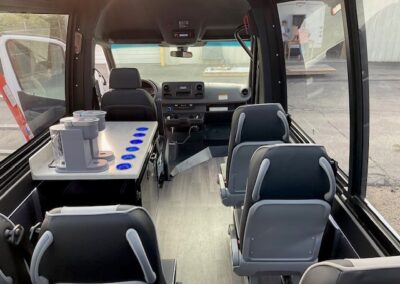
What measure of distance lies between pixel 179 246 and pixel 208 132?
259 centimetres

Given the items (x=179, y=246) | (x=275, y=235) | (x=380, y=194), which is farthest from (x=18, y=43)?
(x=380, y=194)

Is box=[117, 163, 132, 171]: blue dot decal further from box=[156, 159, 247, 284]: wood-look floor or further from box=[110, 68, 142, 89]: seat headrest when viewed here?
box=[110, 68, 142, 89]: seat headrest

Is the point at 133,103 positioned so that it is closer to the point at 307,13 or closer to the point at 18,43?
the point at 18,43

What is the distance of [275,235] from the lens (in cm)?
167

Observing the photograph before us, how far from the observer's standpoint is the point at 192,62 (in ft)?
15.5

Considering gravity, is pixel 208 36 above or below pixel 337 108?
above

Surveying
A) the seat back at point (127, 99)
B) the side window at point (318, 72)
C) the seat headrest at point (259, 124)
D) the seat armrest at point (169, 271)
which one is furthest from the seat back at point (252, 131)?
the seat back at point (127, 99)

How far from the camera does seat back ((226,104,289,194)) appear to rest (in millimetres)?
2244

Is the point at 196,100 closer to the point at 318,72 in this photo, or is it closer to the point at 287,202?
the point at 318,72

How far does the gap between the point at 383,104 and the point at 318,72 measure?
47.1 inches

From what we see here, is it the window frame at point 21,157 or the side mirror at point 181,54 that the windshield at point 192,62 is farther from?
the window frame at point 21,157

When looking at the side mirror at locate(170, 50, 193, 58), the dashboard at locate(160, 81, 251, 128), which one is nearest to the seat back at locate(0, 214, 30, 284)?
the side mirror at locate(170, 50, 193, 58)

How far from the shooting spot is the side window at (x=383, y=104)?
1639 millimetres

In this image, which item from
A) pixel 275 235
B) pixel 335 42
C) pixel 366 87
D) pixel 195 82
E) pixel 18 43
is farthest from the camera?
pixel 195 82
